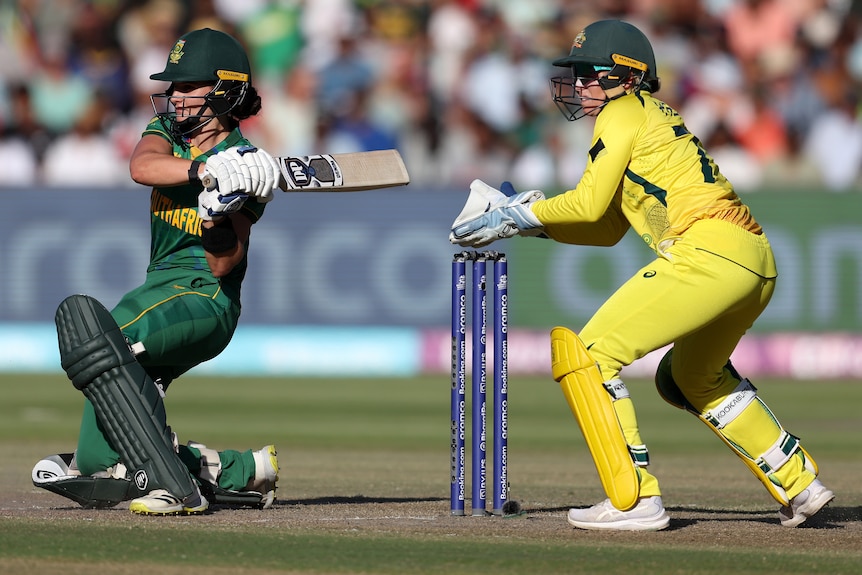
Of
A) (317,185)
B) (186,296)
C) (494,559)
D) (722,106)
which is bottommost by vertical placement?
(494,559)

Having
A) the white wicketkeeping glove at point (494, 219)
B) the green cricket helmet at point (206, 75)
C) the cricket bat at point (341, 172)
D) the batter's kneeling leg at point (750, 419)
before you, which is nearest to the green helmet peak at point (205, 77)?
the green cricket helmet at point (206, 75)

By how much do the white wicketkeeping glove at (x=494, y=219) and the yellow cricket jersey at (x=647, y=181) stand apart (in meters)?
0.06

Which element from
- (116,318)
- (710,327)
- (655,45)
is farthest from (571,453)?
(655,45)

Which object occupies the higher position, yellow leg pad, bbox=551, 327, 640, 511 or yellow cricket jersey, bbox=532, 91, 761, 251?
yellow cricket jersey, bbox=532, 91, 761, 251

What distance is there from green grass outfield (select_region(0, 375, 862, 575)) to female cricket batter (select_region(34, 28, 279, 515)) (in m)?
0.24

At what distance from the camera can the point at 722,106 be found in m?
14.3

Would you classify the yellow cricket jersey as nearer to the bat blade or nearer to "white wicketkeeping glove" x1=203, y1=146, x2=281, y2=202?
the bat blade

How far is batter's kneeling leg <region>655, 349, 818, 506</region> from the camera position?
517cm

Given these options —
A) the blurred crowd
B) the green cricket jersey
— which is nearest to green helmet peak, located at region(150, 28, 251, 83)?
the green cricket jersey

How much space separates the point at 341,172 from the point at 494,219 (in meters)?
0.59

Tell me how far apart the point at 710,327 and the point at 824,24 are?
10.5 meters

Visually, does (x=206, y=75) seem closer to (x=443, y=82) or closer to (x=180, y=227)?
(x=180, y=227)

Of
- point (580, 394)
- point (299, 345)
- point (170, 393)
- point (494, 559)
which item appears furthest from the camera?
point (299, 345)

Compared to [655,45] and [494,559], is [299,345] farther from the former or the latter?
[494,559]
